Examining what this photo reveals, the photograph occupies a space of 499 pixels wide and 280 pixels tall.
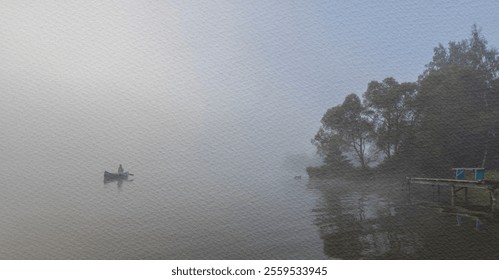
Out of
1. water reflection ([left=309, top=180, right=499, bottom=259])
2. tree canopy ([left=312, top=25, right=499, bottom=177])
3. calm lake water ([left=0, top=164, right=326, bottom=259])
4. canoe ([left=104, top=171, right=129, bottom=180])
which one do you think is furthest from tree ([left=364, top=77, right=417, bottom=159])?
canoe ([left=104, top=171, right=129, bottom=180])

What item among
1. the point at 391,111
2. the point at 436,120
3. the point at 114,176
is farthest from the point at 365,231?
the point at 114,176

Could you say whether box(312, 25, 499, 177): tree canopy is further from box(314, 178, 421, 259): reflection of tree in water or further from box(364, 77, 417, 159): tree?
box(314, 178, 421, 259): reflection of tree in water

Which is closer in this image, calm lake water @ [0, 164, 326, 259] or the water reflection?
the water reflection

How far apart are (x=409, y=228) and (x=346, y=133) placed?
22.7 metres

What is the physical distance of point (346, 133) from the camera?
3719 cm

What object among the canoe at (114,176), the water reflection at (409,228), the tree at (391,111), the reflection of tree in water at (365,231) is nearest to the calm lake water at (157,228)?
the reflection of tree in water at (365,231)

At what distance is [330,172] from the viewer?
42.3m

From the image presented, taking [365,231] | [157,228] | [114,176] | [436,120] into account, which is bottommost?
[365,231]

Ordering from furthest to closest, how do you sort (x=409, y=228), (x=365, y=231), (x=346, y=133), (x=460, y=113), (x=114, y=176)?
(x=114, y=176)
(x=346, y=133)
(x=460, y=113)
(x=409, y=228)
(x=365, y=231)

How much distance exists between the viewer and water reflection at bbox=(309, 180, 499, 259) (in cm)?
1210

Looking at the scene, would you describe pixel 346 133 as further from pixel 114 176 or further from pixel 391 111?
pixel 114 176

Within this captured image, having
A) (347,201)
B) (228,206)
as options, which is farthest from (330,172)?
(228,206)

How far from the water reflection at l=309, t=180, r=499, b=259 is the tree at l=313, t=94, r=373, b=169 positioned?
34.5ft
